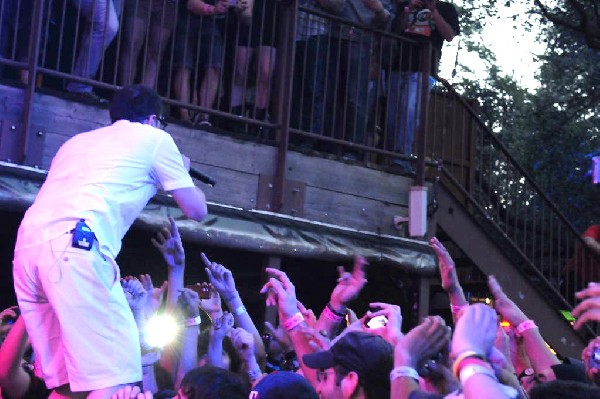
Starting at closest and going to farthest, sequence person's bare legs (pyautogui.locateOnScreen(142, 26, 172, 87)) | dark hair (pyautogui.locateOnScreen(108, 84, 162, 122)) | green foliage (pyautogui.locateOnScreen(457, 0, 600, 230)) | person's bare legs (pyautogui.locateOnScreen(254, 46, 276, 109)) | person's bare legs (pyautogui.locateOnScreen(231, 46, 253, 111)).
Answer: dark hair (pyautogui.locateOnScreen(108, 84, 162, 122)) < person's bare legs (pyautogui.locateOnScreen(142, 26, 172, 87)) < person's bare legs (pyautogui.locateOnScreen(231, 46, 253, 111)) < person's bare legs (pyautogui.locateOnScreen(254, 46, 276, 109)) < green foliage (pyautogui.locateOnScreen(457, 0, 600, 230))

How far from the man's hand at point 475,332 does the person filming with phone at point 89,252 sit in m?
1.83

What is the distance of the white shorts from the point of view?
4246 mm

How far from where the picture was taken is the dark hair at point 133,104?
16.3 ft

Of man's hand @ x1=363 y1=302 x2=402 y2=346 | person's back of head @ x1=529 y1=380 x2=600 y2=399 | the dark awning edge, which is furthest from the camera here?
the dark awning edge

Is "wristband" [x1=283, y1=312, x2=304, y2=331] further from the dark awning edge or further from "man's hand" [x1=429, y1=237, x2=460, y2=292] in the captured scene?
the dark awning edge

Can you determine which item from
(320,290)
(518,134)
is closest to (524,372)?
(320,290)

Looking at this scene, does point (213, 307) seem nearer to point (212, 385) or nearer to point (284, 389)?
point (212, 385)

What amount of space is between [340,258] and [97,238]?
15.8ft

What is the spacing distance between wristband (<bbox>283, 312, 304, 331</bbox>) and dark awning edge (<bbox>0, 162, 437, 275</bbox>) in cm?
277

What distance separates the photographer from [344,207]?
944 centimetres

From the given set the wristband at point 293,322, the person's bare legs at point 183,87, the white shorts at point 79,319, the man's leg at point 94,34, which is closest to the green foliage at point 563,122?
the person's bare legs at point 183,87

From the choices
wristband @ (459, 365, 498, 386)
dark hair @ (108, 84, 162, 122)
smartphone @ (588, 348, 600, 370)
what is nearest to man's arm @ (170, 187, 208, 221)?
dark hair @ (108, 84, 162, 122)

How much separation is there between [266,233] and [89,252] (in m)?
→ 4.39

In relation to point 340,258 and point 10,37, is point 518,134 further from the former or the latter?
point 10,37
